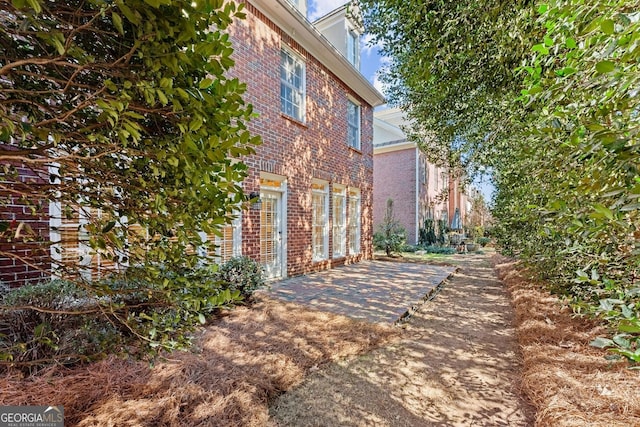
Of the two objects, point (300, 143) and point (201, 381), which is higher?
point (300, 143)

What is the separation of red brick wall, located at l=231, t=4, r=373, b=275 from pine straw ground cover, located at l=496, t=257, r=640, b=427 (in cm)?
482

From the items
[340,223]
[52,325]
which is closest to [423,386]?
[52,325]

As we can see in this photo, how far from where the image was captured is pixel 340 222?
30.0 ft

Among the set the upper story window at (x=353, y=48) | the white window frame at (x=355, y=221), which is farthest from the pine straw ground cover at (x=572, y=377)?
the upper story window at (x=353, y=48)

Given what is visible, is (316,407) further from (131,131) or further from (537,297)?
(537,297)

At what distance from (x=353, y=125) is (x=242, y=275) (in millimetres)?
7029

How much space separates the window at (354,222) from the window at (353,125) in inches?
66.8

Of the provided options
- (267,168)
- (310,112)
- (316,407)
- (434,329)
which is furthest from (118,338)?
(310,112)

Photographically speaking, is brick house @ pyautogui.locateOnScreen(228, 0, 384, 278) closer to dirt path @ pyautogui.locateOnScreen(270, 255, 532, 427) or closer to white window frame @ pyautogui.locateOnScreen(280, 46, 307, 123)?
white window frame @ pyautogui.locateOnScreen(280, 46, 307, 123)

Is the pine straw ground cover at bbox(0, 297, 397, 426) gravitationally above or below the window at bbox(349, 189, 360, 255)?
below

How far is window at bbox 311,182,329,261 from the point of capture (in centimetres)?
803

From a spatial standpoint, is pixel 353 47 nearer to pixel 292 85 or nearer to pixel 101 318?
pixel 292 85

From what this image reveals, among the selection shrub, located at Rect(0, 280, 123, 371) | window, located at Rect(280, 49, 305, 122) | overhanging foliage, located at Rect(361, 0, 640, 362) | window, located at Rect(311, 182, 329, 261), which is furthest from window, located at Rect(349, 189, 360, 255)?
shrub, located at Rect(0, 280, 123, 371)

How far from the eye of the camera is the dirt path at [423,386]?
232cm
